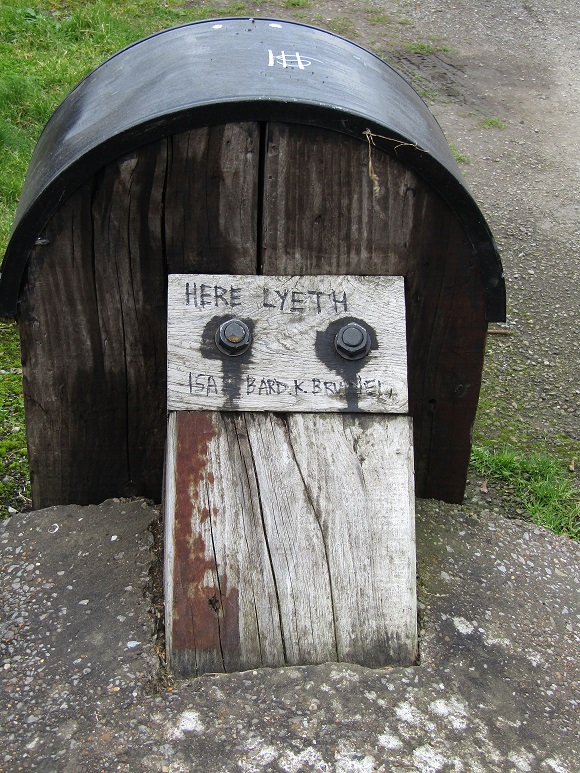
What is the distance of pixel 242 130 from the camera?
238 cm

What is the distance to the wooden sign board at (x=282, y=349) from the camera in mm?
2467

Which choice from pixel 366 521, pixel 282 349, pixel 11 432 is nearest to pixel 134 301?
pixel 282 349

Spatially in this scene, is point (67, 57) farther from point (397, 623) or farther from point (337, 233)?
point (397, 623)

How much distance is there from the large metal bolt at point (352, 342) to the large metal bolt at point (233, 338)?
264mm

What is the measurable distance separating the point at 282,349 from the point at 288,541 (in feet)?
1.80

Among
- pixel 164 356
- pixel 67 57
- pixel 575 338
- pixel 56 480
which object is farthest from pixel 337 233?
pixel 67 57

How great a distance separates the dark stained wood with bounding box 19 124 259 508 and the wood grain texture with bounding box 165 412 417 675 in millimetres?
411

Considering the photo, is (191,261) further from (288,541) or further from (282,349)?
(288,541)

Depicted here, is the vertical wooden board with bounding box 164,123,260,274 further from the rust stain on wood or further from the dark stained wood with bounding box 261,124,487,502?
the rust stain on wood

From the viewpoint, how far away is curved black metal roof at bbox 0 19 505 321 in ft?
7.63

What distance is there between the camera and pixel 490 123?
6891 mm

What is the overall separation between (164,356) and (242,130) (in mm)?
775

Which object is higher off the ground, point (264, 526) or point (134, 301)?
point (134, 301)

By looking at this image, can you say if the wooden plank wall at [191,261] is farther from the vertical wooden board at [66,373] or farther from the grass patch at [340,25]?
the grass patch at [340,25]
